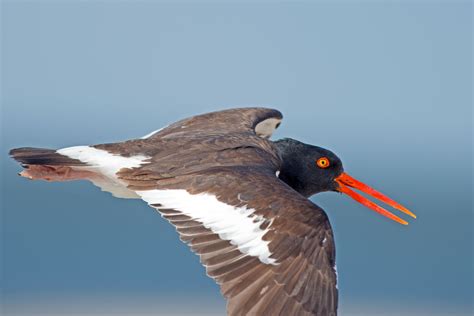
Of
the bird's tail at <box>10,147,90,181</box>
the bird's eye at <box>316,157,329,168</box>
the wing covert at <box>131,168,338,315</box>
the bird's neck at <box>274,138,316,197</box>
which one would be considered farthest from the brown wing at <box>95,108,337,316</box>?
the bird's eye at <box>316,157,329,168</box>

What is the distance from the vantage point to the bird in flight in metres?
9.37

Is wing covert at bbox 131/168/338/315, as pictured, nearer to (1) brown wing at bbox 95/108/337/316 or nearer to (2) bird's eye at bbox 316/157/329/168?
(1) brown wing at bbox 95/108/337/316

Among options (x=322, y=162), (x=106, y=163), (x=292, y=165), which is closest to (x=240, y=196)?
(x=106, y=163)

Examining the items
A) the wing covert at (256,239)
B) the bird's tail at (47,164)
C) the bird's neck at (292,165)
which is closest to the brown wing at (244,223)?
the wing covert at (256,239)

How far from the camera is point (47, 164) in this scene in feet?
36.8

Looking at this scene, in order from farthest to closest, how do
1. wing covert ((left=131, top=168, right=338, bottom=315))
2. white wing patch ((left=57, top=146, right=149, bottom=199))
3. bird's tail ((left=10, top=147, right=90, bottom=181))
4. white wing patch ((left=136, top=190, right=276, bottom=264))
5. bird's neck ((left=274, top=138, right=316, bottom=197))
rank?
bird's neck ((left=274, top=138, right=316, bottom=197)) → bird's tail ((left=10, top=147, right=90, bottom=181)) → white wing patch ((left=57, top=146, right=149, bottom=199)) → white wing patch ((left=136, top=190, right=276, bottom=264)) → wing covert ((left=131, top=168, right=338, bottom=315))

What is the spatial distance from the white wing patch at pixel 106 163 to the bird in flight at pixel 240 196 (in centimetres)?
1

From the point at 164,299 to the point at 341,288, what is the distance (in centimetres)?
429

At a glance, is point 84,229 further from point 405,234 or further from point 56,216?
point 405,234

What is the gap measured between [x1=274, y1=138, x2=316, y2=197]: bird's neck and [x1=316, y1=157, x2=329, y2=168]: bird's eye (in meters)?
0.17

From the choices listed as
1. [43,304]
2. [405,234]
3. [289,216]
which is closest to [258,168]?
[289,216]

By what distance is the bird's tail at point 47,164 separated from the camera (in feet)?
36.8

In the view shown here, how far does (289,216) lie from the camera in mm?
9766

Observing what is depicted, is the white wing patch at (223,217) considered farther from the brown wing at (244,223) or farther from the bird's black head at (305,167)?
the bird's black head at (305,167)
